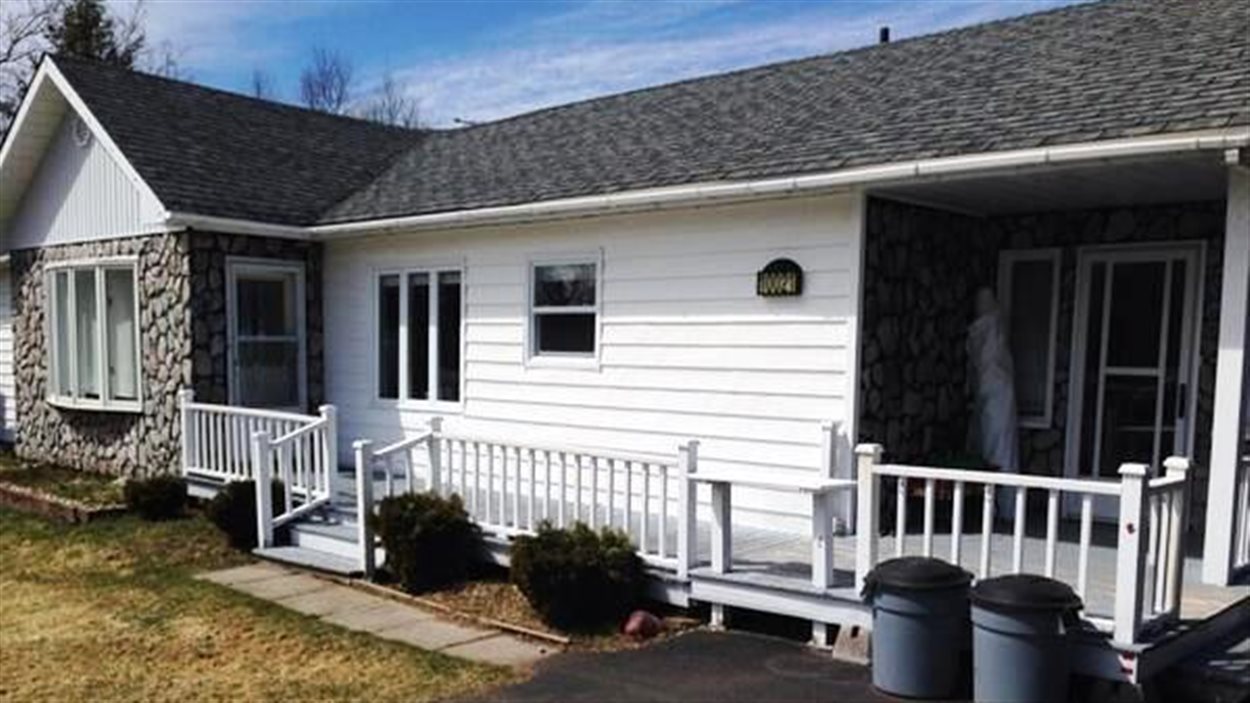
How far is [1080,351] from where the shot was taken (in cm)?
852

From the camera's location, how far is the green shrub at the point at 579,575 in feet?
21.3

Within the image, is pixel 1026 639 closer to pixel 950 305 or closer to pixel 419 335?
pixel 950 305

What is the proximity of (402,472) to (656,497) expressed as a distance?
352 centimetres

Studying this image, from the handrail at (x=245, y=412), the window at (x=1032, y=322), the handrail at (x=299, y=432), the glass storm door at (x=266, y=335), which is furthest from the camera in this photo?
the glass storm door at (x=266, y=335)

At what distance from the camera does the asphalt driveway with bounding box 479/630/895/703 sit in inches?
209

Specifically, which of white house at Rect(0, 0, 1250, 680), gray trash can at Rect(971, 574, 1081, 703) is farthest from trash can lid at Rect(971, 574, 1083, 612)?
white house at Rect(0, 0, 1250, 680)

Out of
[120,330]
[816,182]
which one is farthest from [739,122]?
[120,330]

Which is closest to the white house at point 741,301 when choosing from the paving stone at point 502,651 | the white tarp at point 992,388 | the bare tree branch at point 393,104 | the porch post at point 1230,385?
the porch post at point 1230,385

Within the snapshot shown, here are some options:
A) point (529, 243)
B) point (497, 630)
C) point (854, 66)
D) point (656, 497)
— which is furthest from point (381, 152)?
point (497, 630)

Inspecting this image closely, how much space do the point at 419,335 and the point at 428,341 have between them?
0.18m

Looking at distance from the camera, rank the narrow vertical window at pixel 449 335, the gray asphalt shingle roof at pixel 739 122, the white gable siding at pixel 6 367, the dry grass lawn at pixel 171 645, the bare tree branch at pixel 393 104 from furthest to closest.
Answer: the bare tree branch at pixel 393 104, the white gable siding at pixel 6 367, the narrow vertical window at pixel 449 335, the gray asphalt shingle roof at pixel 739 122, the dry grass lawn at pixel 171 645

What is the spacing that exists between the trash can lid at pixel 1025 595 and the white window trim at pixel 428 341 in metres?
6.84

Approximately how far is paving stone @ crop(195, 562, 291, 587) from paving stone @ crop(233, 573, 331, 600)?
0.10m

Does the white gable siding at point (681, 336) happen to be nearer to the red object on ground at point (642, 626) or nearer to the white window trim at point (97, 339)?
the red object on ground at point (642, 626)
